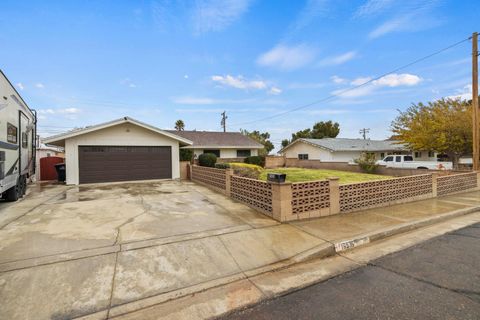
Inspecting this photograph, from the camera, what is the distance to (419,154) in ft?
91.8

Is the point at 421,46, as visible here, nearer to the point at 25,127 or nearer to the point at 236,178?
the point at 236,178

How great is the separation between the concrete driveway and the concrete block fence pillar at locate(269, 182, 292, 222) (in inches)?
12.9

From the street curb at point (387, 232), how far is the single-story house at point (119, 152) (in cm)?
1267

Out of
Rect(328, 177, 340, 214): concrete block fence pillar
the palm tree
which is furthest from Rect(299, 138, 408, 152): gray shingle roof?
the palm tree

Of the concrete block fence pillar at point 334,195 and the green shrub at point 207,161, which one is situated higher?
the green shrub at point 207,161

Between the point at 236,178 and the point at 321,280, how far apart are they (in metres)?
5.41

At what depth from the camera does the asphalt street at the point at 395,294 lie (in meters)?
2.58

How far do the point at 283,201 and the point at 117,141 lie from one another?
12089mm

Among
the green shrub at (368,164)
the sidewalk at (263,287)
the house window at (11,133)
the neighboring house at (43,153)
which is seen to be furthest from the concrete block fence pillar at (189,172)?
the green shrub at (368,164)

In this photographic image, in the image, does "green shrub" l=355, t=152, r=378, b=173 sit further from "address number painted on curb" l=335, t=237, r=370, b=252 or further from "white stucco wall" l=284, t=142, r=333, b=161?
"address number painted on curb" l=335, t=237, r=370, b=252

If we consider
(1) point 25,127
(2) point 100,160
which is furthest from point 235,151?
(1) point 25,127

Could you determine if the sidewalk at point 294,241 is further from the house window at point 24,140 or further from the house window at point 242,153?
the house window at point 242,153

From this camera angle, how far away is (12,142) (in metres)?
7.15

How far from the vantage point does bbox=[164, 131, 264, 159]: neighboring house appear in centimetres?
2425
